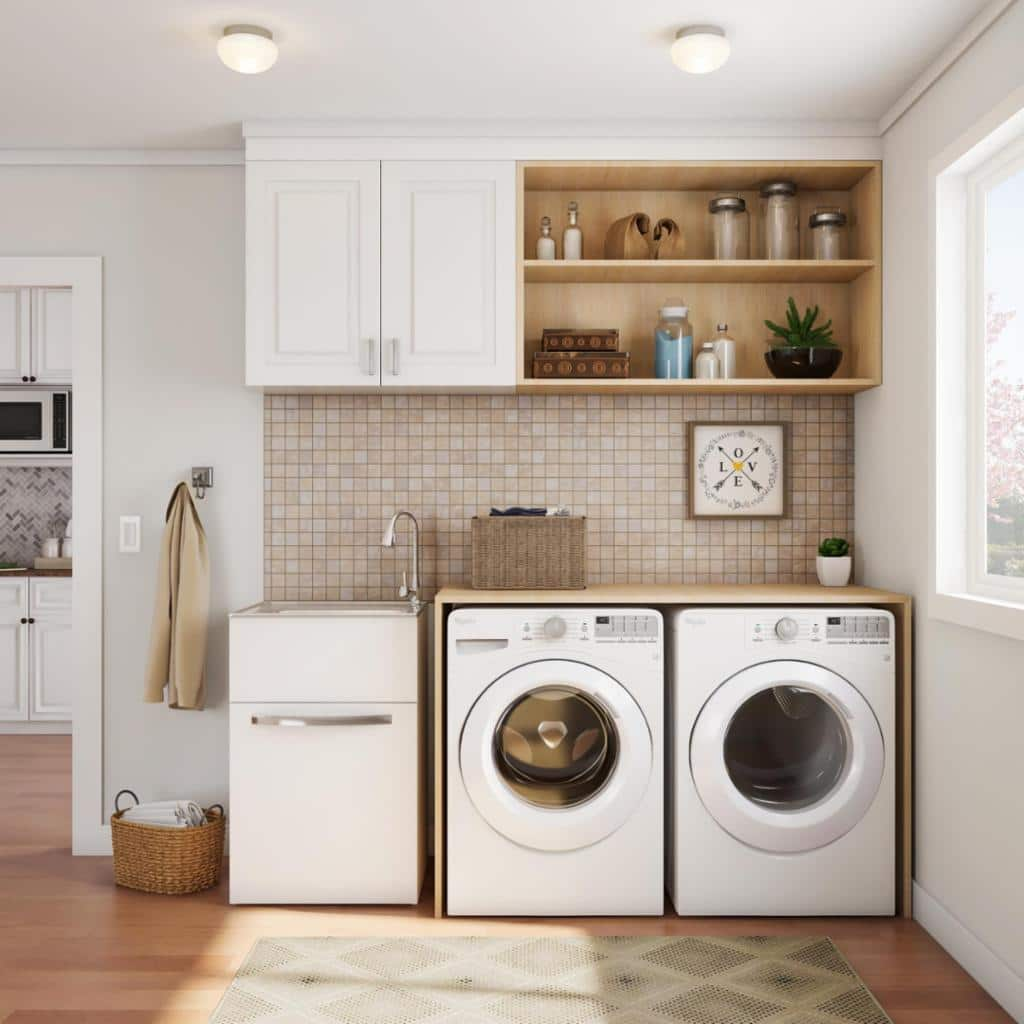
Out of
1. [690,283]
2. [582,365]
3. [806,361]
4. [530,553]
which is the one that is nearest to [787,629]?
[530,553]

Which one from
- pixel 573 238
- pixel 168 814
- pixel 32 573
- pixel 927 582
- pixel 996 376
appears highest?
pixel 573 238

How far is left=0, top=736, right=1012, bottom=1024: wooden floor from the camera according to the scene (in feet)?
7.75

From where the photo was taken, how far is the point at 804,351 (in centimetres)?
316

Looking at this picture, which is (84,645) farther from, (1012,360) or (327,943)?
(1012,360)

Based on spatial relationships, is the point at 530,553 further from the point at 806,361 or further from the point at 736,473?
the point at 806,361

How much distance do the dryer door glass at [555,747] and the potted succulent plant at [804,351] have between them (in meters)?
1.23

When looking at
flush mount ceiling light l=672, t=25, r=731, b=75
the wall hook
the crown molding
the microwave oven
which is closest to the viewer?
the crown molding

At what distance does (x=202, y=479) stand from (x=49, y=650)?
2422mm

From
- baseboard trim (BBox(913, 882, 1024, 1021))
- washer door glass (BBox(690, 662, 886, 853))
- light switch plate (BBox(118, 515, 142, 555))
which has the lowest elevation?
baseboard trim (BBox(913, 882, 1024, 1021))

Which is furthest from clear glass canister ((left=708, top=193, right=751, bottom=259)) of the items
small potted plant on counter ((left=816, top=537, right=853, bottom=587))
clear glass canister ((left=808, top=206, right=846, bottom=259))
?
small potted plant on counter ((left=816, top=537, right=853, bottom=587))

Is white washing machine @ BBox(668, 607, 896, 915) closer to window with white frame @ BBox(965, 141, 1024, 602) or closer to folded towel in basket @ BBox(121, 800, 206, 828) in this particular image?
window with white frame @ BBox(965, 141, 1024, 602)

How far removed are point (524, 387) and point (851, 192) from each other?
4.28ft

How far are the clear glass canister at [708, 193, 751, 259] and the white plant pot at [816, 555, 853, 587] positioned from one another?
103 centimetres

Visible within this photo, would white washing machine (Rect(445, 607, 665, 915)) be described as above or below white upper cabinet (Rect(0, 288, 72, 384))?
below
